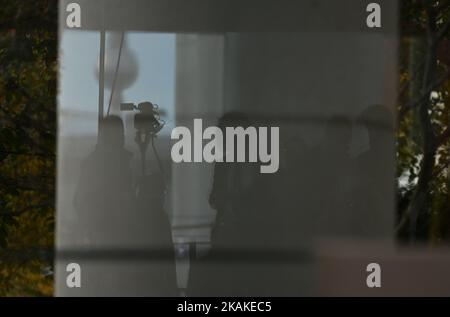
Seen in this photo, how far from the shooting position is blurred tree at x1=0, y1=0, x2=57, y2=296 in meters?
2.03

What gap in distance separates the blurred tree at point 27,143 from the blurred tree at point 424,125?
1151 mm

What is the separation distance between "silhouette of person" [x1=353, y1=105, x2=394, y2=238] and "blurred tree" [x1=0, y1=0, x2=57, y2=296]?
1007 mm

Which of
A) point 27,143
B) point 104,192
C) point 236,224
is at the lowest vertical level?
point 236,224

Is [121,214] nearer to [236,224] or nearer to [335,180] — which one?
[236,224]

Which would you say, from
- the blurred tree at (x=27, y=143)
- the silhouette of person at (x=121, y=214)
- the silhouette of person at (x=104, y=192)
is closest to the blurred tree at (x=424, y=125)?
the silhouette of person at (x=121, y=214)

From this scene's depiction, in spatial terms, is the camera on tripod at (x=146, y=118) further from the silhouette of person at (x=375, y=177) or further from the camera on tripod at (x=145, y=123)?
the silhouette of person at (x=375, y=177)

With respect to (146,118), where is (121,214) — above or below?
below

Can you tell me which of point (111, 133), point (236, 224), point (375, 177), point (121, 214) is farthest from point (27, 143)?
point (375, 177)

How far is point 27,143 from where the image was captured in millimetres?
2039

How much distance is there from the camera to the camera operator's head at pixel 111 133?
2.04m

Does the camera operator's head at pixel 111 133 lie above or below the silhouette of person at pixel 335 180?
above

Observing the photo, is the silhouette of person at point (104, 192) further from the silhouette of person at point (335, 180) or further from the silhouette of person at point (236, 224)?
the silhouette of person at point (335, 180)

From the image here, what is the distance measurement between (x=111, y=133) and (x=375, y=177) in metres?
0.88

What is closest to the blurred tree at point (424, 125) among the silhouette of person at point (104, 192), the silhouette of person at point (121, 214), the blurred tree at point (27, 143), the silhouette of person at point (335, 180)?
the silhouette of person at point (335, 180)
